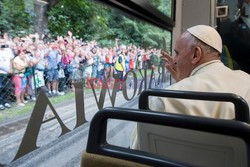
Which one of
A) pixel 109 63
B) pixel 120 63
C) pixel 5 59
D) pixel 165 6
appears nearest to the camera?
pixel 5 59

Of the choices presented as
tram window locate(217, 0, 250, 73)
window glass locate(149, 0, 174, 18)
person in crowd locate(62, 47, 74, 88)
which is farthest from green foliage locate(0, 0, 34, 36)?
tram window locate(217, 0, 250, 73)

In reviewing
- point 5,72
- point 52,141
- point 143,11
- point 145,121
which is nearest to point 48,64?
point 5,72

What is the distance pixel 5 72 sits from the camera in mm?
1062

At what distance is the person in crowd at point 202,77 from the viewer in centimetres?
104

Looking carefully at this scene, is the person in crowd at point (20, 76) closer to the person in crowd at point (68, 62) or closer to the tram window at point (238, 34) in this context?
the person in crowd at point (68, 62)

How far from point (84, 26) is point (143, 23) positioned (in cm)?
98

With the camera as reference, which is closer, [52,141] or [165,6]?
[52,141]

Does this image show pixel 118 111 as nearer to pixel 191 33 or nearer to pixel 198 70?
pixel 198 70

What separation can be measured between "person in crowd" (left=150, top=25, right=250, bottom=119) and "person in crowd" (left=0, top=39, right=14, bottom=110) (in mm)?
571

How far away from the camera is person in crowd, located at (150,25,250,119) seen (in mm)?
1036

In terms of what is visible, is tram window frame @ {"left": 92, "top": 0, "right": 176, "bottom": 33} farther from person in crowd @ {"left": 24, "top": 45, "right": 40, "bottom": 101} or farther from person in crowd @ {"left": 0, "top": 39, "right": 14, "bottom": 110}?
person in crowd @ {"left": 0, "top": 39, "right": 14, "bottom": 110}

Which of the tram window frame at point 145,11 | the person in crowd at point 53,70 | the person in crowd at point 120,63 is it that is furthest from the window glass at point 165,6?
the person in crowd at point 53,70

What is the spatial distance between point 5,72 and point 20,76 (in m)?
0.09

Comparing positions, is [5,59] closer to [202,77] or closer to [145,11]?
[202,77]
